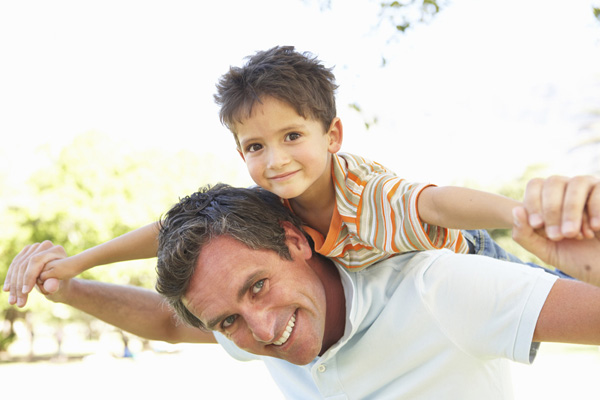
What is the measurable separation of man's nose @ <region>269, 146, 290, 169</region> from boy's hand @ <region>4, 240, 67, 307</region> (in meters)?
1.30

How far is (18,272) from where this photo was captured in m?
3.43

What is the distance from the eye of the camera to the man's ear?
10.1 feet

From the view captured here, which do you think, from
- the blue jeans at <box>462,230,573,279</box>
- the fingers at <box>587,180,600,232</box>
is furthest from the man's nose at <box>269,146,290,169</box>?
the fingers at <box>587,180,600,232</box>

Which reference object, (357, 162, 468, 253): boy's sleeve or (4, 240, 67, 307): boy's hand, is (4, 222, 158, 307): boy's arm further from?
(357, 162, 468, 253): boy's sleeve

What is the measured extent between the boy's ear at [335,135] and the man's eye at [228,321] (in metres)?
1.09

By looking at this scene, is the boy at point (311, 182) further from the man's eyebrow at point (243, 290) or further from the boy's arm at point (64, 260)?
the man's eyebrow at point (243, 290)

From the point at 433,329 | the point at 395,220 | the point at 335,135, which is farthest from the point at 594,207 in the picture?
the point at 335,135

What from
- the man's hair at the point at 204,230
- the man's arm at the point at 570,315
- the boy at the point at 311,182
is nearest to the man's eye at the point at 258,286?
the man's hair at the point at 204,230

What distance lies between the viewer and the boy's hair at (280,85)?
3307mm

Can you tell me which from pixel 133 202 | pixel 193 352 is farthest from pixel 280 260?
pixel 193 352

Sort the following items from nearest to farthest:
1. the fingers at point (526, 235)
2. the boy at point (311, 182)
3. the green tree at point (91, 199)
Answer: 1. the fingers at point (526, 235)
2. the boy at point (311, 182)
3. the green tree at point (91, 199)

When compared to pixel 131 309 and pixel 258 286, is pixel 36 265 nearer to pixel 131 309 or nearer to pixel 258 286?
pixel 131 309

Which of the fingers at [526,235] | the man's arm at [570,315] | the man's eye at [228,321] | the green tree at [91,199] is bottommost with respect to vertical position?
the green tree at [91,199]

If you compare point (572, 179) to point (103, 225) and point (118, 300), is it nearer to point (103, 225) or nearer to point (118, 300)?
point (118, 300)
